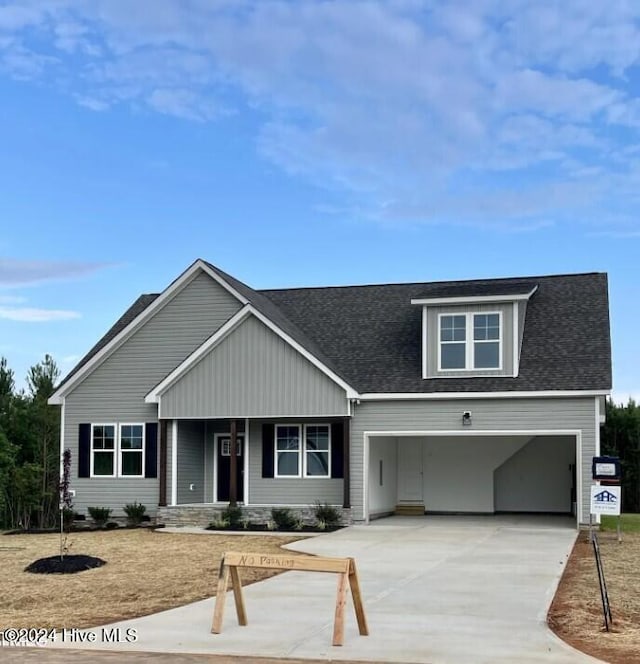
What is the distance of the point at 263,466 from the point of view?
24984mm

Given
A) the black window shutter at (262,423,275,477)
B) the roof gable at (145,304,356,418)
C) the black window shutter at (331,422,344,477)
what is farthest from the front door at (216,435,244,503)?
the black window shutter at (331,422,344,477)

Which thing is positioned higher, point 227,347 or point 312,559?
point 227,347

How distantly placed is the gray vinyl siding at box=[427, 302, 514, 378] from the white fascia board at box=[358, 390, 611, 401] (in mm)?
788

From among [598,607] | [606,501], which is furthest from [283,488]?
[598,607]

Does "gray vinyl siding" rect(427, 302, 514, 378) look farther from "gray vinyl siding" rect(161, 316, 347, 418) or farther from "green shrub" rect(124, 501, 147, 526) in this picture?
"green shrub" rect(124, 501, 147, 526)

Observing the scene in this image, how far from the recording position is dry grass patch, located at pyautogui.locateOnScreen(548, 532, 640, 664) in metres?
9.10

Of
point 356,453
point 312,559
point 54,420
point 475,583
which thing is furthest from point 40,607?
point 54,420

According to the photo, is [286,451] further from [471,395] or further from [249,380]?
[471,395]


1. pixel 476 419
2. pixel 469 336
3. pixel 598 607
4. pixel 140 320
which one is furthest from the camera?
pixel 140 320

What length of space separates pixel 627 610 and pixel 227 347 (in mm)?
14659

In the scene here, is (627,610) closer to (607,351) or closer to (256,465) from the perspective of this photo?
(607,351)

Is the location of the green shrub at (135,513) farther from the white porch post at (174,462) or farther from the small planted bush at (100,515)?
the white porch post at (174,462)

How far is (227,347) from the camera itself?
24.3 m

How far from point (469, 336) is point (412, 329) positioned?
2339 mm
